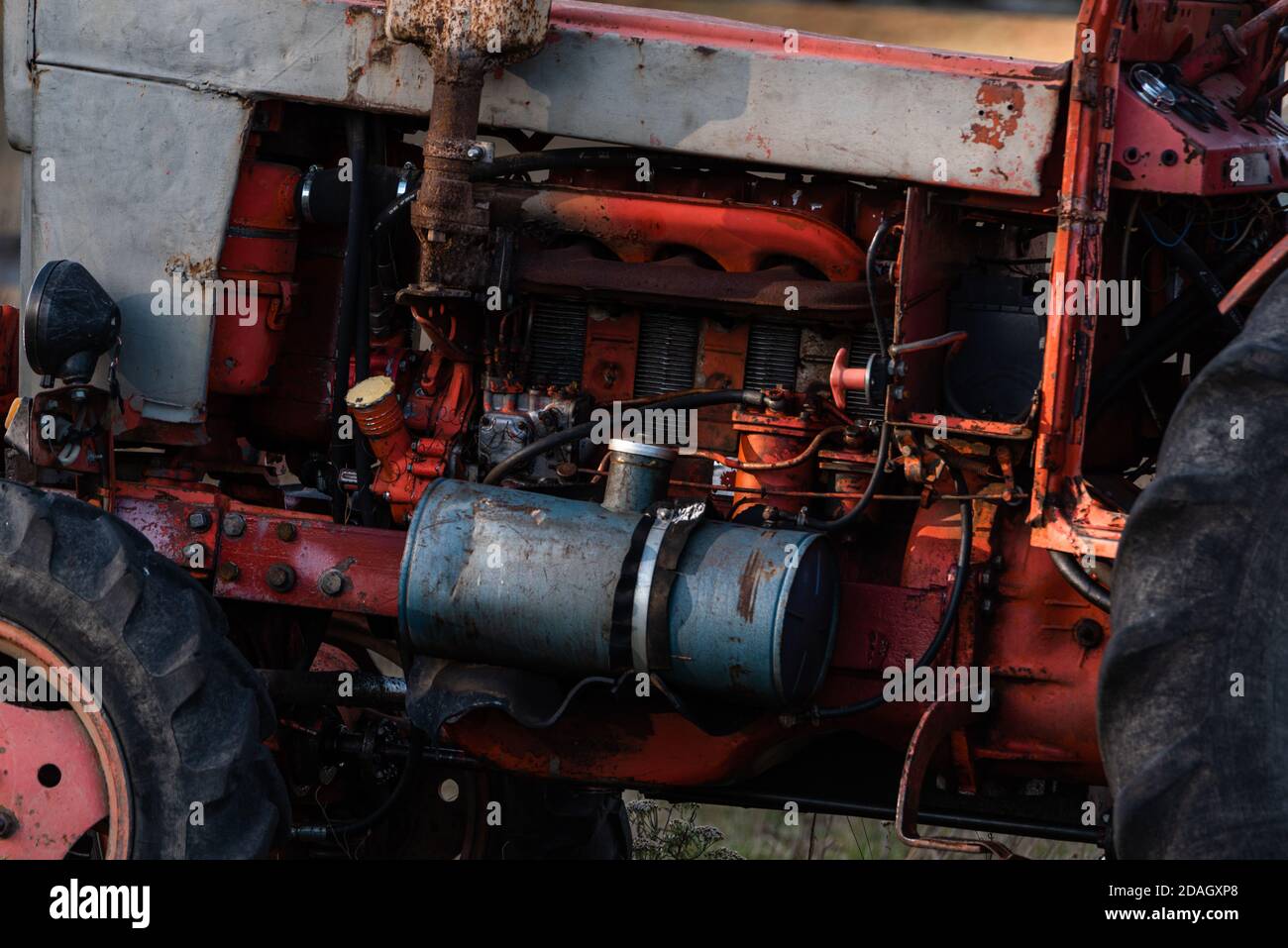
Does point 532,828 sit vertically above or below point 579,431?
below

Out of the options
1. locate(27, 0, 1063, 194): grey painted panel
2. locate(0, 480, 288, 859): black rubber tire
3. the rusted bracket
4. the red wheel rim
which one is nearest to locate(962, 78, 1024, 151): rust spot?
locate(27, 0, 1063, 194): grey painted panel

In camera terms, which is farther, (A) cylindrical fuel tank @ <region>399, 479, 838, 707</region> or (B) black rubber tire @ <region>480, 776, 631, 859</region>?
(B) black rubber tire @ <region>480, 776, 631, 859</region>

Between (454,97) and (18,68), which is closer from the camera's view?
(454,97)

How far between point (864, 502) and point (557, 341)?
100cm

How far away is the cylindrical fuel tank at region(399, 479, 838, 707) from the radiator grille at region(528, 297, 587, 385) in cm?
59

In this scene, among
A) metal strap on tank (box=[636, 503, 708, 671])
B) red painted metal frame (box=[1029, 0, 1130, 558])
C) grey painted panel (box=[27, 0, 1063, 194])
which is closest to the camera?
red painted metal frame (box=[1029, 0, 1130, 558])

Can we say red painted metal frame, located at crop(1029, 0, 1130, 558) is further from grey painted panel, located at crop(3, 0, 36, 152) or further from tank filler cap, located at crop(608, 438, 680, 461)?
grey painted panel, located at crop(3, 0, 36, 152)

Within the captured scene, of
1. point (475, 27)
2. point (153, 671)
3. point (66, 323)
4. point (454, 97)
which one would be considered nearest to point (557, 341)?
point (454, 97)

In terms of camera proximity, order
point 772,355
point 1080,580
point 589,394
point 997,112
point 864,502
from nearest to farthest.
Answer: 1. point 1080,580
2. point 997,112
3. point 864,502
4. point 772,355
5. point 589,394

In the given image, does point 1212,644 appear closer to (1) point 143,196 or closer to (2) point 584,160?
(2) point 584,160

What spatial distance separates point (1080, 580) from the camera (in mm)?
3852

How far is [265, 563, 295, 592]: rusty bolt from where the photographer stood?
14.7 feet

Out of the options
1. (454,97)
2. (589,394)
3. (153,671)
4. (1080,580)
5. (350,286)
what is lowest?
(153,671)
